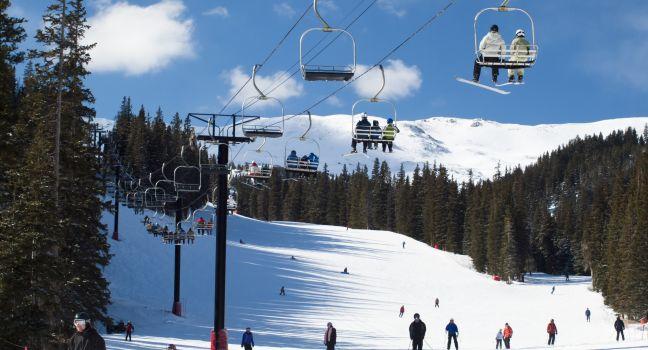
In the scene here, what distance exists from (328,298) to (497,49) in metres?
45.2

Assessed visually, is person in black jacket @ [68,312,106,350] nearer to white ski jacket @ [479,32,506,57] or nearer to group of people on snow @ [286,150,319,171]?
white ski jacket @ [479,32,506,57]

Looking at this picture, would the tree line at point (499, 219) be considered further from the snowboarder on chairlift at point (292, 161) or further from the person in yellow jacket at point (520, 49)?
the person in yellow jacket at point (520, 49)

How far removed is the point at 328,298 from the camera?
5591 centimetres

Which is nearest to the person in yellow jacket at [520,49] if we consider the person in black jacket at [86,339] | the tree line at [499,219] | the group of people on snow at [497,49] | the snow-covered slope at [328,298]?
the group of people on snow at [497,49]

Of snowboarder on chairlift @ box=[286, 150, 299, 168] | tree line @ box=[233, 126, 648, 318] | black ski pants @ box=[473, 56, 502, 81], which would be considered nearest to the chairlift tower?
snowboarder on chairlift @ box=[286, 150, 299, 168]

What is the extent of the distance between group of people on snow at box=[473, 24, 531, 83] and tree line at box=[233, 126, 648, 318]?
5131 cm

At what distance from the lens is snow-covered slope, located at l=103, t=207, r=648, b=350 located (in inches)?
1537

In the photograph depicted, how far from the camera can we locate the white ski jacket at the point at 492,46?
39.9ft

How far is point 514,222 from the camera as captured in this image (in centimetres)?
10325

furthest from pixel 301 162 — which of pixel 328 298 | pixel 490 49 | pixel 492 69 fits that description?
pixel 328 298

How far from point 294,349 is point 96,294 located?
28.8ft

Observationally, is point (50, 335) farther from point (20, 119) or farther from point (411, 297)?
point (411, 297)

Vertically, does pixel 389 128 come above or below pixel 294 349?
above

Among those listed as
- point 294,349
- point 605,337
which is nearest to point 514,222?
point 605,337
